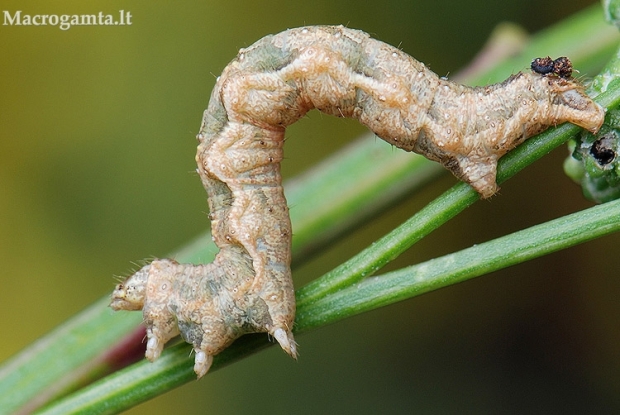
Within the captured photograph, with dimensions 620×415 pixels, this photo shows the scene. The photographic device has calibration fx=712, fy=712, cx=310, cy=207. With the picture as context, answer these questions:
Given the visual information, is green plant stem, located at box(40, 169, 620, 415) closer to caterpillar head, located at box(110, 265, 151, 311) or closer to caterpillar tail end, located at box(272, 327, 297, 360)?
caterpillar tail end, located at box(272, 327, 297, 360)

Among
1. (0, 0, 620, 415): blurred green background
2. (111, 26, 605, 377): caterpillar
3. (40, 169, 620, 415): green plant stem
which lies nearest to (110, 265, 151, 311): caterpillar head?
(111, 26, 605, 377): caterpillar

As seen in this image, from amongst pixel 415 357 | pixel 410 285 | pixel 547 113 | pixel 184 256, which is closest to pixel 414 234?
pixel 410 285

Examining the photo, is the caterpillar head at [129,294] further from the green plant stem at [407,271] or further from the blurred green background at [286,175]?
the blurred green background at [286,175]

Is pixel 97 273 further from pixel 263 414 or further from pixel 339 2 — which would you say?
pixel 339 2

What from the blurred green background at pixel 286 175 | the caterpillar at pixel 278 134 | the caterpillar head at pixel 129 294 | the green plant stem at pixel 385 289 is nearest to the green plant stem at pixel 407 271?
the green plant stem at pixel 385 289

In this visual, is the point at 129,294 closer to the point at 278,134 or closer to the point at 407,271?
the point at 278,134

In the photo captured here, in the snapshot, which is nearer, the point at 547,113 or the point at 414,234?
the point at 414,234

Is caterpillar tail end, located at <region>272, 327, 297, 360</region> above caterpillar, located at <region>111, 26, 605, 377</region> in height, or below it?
below
